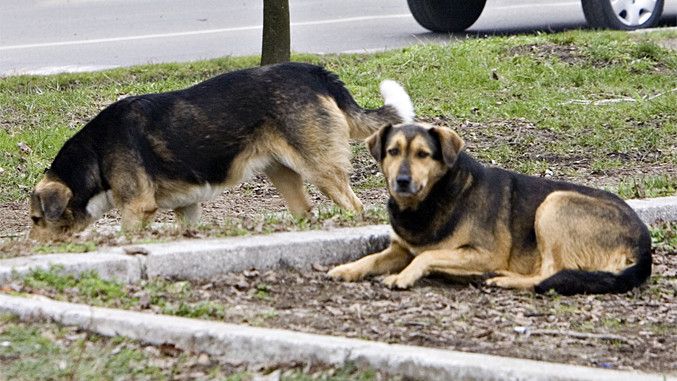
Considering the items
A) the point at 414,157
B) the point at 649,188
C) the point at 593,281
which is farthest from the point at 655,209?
the point at 414,157

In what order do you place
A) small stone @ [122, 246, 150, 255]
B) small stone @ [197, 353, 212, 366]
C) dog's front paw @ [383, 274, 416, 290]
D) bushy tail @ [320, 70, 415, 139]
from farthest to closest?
bushy tail @ [320, 70, 415, 139] < dog's front paw @ [383, 274, 416, 290] < small stone @ [122, 246, 150, 255] < small stone @ [197, 353, 212, 366]

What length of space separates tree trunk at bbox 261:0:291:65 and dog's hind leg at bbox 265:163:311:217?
11.9 ft

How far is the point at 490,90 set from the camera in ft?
39.4

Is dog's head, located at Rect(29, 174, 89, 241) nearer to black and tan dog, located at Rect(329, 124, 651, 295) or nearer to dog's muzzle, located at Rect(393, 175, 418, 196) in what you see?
black and tan dog, located at Rect(329, 124, 651, 295)

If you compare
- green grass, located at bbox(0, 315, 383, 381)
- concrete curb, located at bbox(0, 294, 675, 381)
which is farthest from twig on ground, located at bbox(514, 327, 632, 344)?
green grass, located at bbox(0, 315, 383, 381)

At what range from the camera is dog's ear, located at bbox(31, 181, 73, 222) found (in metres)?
8.19

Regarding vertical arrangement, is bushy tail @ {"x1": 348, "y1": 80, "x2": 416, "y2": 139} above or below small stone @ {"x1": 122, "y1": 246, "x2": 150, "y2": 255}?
above

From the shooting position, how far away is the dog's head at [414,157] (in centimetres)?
649

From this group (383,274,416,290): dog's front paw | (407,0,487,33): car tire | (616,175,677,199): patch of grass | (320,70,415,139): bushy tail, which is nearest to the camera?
(383,274,416,290): dog's front paw

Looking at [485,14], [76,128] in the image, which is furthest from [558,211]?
[485,14]

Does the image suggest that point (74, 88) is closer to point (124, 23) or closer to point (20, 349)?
point (124, 23)

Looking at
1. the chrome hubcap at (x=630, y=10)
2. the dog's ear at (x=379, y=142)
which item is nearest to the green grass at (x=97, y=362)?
the dog's ear at (x=379, y=142)

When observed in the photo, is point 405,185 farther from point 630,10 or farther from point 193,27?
point 193,27

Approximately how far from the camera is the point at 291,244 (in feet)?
21.9
